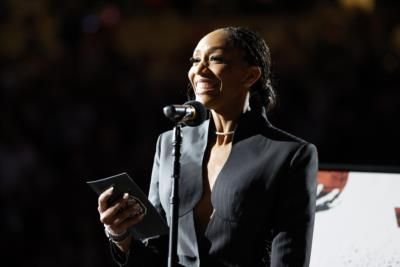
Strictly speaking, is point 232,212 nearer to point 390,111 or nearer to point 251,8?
point 390,111

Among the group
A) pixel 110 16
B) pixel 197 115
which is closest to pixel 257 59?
pixel 197 115

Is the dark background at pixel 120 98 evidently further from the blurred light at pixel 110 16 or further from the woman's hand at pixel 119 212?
the woman's hand at pixel 119 212

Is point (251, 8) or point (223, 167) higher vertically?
point (223, 167)

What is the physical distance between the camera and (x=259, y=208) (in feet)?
5.52

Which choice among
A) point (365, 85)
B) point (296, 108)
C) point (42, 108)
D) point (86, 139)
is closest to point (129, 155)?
point (86, 139)

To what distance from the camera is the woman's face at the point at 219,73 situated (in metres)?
1.76

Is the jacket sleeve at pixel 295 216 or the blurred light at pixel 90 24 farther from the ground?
the jacket sleeve at pixel 295 216

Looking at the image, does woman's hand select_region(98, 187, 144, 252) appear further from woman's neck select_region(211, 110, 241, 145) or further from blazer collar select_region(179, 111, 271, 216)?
woman's neck select_region(211, 110, 241, 145)

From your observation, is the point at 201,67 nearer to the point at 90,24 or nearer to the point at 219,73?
the point at 219,73

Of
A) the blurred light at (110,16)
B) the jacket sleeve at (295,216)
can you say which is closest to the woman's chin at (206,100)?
the jacket sleeve at (295,216)

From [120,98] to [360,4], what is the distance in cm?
160

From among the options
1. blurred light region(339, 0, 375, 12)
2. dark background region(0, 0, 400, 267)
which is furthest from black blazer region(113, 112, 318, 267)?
blurred light region(339, 0, 375, 12)

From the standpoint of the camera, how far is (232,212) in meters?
1.69

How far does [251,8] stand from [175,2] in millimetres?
545
